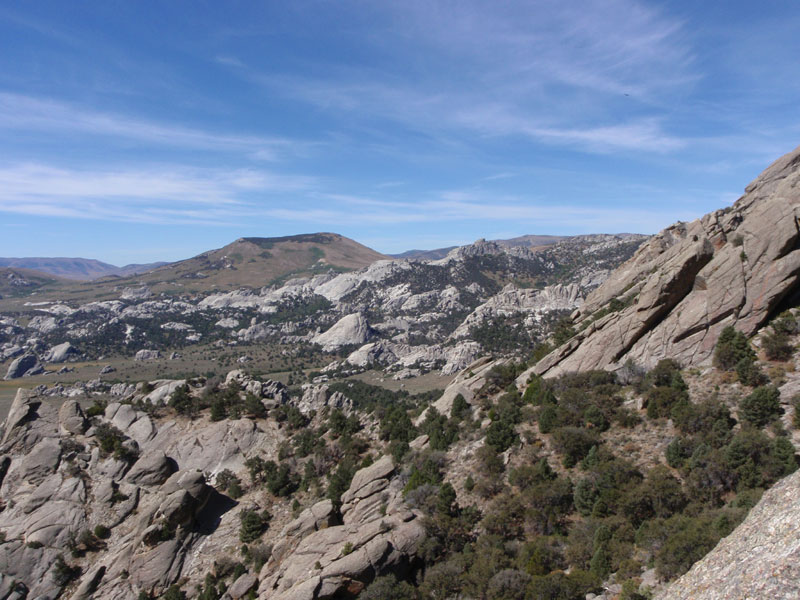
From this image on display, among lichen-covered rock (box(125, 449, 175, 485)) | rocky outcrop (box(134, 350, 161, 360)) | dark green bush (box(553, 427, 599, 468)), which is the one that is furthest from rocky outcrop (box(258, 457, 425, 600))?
rocky outcrop (box(134, 350, 161, 360))

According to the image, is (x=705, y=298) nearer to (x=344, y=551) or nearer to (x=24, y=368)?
(x=344, y=551)

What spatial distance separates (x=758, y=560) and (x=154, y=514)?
1576 inches

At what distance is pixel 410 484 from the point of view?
32375 millimetres

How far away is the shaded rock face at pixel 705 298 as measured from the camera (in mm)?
33375

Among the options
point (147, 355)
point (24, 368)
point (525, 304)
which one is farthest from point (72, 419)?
point (24, 368)

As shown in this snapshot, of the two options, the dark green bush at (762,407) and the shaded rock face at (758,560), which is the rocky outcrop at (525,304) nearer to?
the dark green bush at (762,407)

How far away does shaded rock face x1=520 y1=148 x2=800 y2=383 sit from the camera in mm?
33375

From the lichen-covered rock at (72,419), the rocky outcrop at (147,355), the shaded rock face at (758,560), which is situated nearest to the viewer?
the shaded rock face at (758,560)

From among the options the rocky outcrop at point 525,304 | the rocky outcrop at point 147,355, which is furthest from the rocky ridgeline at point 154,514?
the rocky outcrop at point 147,355

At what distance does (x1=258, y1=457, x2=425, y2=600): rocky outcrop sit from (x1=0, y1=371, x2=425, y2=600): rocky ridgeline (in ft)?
0.26

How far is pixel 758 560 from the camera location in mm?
13367

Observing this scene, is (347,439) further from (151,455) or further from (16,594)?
(16,594)

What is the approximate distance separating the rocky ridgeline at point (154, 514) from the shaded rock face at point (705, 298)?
76.8ft

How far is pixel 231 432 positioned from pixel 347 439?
509 inches
